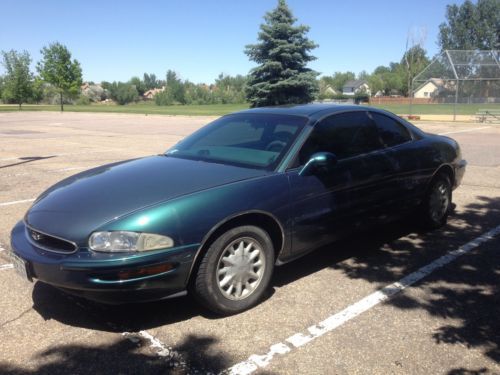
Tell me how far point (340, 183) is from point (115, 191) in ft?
6.16

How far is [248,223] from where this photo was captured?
3.52 meters

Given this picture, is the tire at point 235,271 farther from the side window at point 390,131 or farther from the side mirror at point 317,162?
the side window at point 390,131

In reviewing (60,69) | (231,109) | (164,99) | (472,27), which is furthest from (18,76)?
(472,27)

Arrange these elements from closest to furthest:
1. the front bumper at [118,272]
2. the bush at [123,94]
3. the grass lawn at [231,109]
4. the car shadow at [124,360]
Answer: the car shadow at [124,360]
the front bumper at [118,272]
the grass lawn at [231,109]
the bush at [123,94]

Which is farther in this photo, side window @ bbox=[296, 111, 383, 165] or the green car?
side window @ bbox=[296, 111, 383, 165]

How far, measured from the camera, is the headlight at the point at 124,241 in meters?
2.99

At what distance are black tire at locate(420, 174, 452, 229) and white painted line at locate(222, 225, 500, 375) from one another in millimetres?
576

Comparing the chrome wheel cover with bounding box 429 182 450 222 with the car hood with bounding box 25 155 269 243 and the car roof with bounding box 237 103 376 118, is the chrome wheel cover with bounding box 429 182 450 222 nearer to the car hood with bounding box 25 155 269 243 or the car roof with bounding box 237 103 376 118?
the car roof with bounding box 237 103 376 118

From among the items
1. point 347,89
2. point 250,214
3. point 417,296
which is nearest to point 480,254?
point 417,296

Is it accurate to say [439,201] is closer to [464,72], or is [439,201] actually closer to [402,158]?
[402,158]

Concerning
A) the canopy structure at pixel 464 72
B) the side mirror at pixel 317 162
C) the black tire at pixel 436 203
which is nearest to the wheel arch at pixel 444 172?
the black tire at pixel 436 203

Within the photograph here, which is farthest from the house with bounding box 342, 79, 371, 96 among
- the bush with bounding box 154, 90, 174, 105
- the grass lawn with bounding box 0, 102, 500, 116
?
the grass lawn with bounding box 0, 102, 500, 116

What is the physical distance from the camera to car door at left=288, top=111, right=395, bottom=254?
3834 millimetres

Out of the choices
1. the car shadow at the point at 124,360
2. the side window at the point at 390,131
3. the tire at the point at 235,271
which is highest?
the side window at the point at 390,131
